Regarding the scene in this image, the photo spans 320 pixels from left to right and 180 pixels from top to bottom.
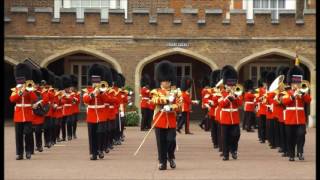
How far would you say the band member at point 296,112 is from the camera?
Result: 13.8 metres

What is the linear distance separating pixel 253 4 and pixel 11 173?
63.4ft

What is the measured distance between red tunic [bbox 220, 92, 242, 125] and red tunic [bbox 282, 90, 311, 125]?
0.97 metres

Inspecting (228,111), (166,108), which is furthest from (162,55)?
(166,108)

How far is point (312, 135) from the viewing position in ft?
72.8

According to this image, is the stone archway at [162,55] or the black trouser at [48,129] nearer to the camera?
the black trouser at [48,129]

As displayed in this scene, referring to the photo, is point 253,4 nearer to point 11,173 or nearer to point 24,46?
point 24,46

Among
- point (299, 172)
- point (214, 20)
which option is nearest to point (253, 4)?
point (214, 20)

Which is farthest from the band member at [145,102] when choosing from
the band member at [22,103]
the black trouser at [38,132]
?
the band member at [22,103]

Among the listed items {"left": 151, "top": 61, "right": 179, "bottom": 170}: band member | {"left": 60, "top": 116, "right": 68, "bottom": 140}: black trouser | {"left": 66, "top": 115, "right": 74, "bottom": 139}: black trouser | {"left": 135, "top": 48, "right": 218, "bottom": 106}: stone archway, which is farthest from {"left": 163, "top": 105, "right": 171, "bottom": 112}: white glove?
{"left": 135, "top": 48, "right": 218, "bottom": 106}: stone archway

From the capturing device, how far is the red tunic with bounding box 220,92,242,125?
14180 mm

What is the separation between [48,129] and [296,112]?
19.7 ft

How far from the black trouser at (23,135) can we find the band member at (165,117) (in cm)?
289

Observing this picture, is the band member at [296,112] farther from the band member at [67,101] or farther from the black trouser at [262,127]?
the band member at [67,101]

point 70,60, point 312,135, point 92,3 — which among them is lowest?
point 312,135
